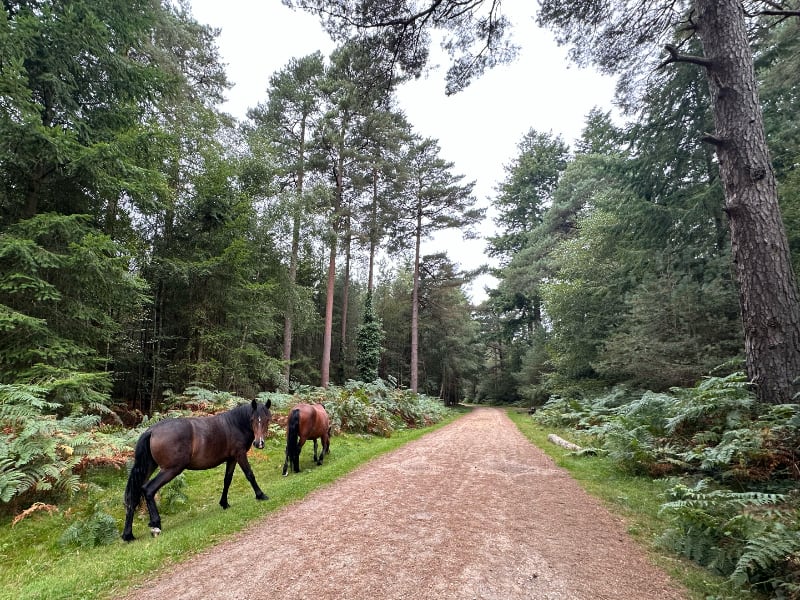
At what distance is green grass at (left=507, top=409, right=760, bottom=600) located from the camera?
2.45 metres

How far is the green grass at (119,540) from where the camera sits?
8.69ft

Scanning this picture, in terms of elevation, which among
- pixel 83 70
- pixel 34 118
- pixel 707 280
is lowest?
pixel 707 280

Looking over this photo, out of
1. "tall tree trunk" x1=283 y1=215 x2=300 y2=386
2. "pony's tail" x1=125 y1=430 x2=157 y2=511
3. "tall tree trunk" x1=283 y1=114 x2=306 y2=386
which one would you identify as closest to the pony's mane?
"pony's tail" x1=125 y1=430 x2=157 y2=511

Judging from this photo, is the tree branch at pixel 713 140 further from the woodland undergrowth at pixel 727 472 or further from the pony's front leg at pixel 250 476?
the pony's front leg at pixel 250 476

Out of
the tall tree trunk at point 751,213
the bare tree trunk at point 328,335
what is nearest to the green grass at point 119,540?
the tall tree trunk at point 751,213

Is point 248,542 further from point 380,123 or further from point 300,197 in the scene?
point 380,123

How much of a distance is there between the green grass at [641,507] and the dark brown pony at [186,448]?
14.3ft

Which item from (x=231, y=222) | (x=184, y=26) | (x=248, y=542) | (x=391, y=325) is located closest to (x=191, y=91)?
(x=184, y=26)

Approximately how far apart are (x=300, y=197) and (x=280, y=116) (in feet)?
18.4

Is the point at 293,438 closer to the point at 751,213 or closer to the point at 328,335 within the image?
the point at 751,213

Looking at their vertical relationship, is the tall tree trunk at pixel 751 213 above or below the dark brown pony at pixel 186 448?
above

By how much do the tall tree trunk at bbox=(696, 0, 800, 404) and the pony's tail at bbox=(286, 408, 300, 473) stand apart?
6.75 metres

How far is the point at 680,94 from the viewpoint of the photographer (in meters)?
9.69

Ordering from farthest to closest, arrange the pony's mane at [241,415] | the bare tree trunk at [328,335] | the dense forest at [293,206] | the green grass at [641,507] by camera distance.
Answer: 1. the bare tree trunk at [328,335]
2. the dense forest at [293,206]
3. the pony's mane at [241,415]
4. the green grass at [641,507]
